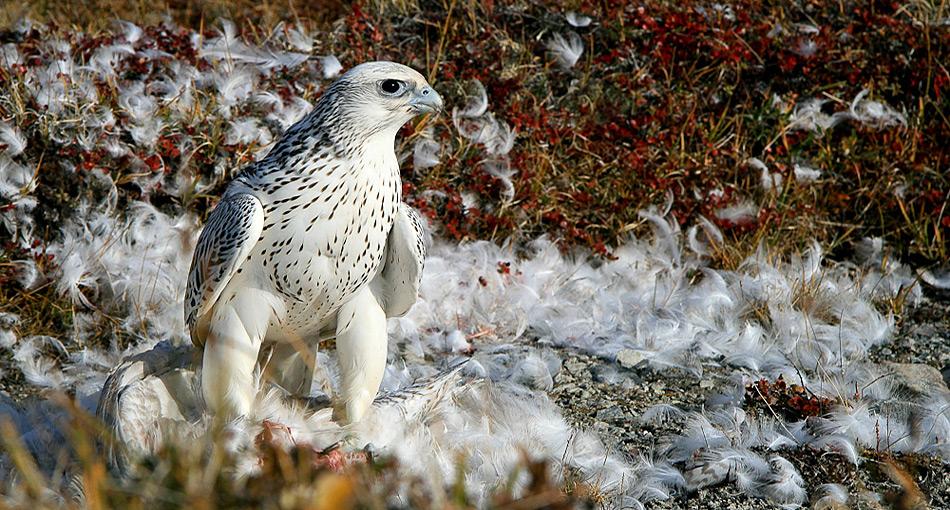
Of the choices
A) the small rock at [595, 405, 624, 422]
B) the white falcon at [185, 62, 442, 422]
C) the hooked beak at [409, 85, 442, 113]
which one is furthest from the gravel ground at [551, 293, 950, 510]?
the hooked beak at [409, 85, 442, 113]

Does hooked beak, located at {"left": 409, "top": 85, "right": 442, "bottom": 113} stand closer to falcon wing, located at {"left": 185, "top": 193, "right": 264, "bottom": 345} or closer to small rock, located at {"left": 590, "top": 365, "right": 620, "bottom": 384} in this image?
falcon wing, located at {"left": 185, "top": 193, "right": 264, "bottom": 345}

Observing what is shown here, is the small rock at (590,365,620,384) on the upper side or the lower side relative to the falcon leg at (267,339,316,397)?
lower

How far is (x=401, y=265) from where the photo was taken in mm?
3736

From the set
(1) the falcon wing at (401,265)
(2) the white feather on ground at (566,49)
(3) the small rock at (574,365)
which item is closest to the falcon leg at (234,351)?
(1) the falcon wing at (401,265)

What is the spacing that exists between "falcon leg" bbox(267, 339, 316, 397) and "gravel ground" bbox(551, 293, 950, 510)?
1.08 metres

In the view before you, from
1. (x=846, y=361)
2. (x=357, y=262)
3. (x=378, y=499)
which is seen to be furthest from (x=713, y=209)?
A: (x=378, y=499)

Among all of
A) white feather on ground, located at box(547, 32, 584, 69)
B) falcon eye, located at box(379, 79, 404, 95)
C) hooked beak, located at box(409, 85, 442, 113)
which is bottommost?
white feather on ground, located at box(547, 32, 584, 69)

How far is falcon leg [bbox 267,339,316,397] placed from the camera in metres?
4.03

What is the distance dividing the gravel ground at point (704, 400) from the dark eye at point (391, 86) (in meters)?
1.64

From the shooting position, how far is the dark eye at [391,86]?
11.2ft

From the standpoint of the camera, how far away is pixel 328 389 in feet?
15.0

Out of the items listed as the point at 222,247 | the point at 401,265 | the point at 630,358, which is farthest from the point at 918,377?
the point at 222,247

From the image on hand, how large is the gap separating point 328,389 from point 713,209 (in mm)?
2366

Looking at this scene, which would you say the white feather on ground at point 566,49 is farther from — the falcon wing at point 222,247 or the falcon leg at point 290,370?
the falcon wing at point 222,247
